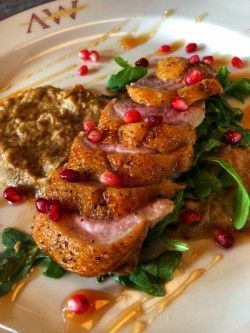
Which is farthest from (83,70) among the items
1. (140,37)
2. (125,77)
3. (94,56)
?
(140,37)

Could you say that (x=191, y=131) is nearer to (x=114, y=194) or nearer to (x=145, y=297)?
(x=114, y=194)

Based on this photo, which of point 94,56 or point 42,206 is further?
point 94,56

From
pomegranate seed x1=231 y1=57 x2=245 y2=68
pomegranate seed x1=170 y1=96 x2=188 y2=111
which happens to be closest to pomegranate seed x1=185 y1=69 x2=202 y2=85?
pomegranate seed x1=170 y1=96 x2=188 y2=111

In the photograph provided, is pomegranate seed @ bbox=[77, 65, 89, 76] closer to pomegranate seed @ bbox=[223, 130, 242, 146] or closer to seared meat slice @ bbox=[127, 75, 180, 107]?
seared meat slice @ bbox=[127, 75, 180, 107]

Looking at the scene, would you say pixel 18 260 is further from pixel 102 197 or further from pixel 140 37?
pixel 140 37

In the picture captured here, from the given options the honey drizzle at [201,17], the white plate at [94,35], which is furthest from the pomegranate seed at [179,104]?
the honey drizzle at [201,17]

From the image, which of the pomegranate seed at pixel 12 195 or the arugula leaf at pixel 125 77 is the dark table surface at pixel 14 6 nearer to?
the arugula leaf at pixel 125 77
